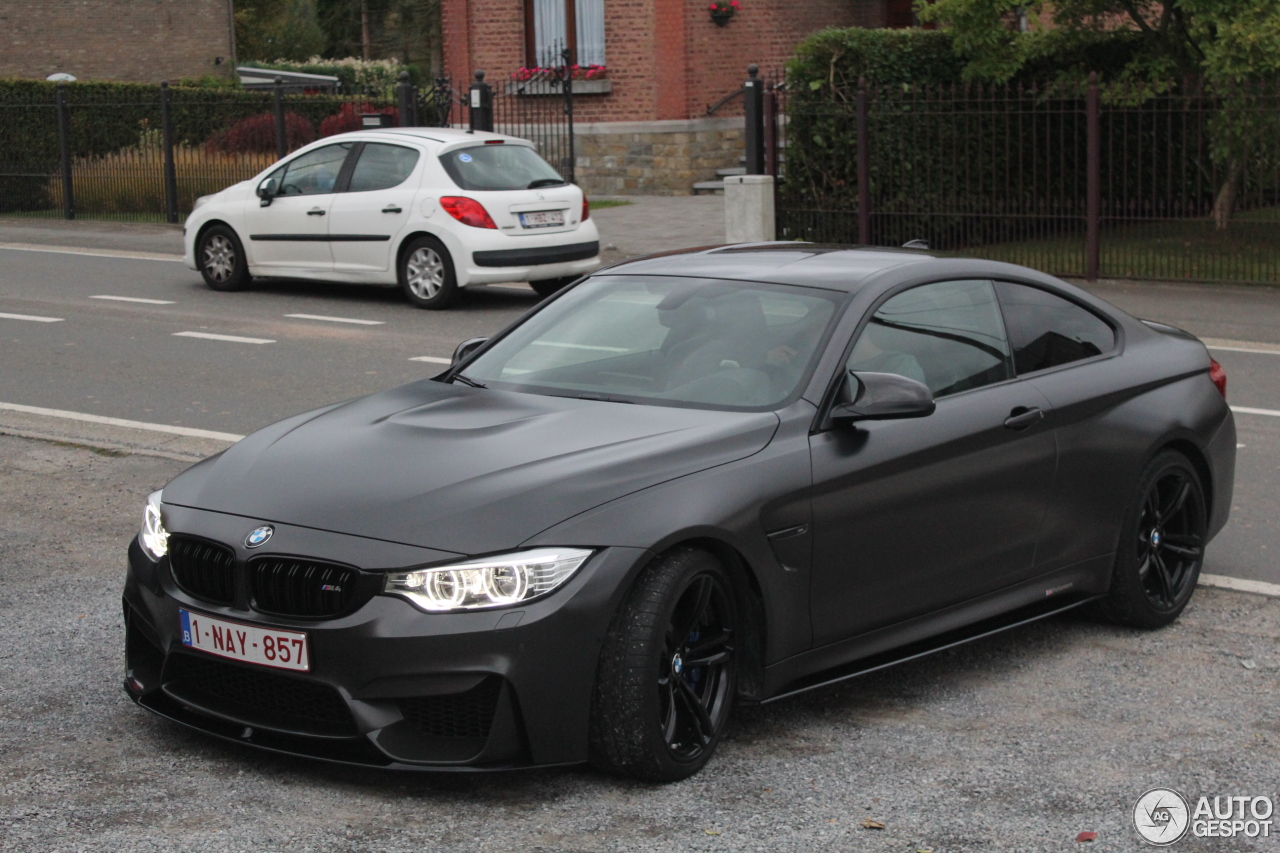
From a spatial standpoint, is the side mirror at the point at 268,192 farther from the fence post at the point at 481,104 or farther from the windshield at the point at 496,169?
the fence post at the point at 481,104

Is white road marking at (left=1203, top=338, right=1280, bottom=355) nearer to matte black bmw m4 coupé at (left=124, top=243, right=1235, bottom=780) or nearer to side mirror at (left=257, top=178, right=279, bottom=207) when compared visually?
matte black bmw m4 coupé at (left=124, top=243, right=1235, bottom=780)

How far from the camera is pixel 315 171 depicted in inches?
645

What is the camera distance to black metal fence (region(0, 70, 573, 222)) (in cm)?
2372

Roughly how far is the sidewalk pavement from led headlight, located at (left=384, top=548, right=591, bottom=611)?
15.3 meters

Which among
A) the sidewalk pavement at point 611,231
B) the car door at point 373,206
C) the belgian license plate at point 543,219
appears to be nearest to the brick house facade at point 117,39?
the sidewalk pavement at point 611,231

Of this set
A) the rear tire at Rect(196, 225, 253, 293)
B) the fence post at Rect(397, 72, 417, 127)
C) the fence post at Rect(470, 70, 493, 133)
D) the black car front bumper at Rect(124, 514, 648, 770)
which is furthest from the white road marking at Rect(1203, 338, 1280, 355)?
the fence post at Rect(397, 72, 417, 127)

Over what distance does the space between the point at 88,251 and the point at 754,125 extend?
27.9 ft

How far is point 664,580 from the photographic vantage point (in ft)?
14.7

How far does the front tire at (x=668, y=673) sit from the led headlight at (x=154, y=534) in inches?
54.6

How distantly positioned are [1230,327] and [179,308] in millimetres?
9509

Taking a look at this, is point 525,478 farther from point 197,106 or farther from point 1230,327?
point 197,106

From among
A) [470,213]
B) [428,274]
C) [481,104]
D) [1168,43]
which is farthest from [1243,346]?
[481,104]

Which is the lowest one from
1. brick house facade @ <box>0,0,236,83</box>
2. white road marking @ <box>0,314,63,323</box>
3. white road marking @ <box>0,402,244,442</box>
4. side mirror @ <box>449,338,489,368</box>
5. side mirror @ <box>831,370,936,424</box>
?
white road marking @ <box>0,402,244,442</box>

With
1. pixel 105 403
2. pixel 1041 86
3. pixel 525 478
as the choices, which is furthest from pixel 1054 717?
pixel 1041 86
